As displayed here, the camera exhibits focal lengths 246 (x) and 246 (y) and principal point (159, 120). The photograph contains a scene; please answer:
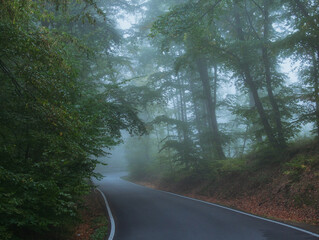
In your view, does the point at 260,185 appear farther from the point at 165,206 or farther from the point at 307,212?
the point at 165,206

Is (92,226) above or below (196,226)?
below

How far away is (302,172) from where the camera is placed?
11375mm

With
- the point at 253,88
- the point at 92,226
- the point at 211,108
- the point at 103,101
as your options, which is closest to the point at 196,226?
the point at 92,226

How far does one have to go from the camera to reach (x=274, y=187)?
12.1 m

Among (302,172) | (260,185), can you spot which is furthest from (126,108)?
(302,172)

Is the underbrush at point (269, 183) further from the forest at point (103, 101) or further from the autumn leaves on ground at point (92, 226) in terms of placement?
the autumn leaves on ground at point (92, 226)

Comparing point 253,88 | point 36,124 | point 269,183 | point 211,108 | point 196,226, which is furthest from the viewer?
point 211,108

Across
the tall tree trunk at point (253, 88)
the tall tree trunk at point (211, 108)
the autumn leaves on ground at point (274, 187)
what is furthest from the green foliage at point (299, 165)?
the tall tree trunk at point (211, 108)

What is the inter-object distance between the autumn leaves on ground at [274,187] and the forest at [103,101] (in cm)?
7

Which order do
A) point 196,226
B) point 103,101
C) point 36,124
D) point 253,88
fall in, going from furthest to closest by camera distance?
point 253,88 → point 103,101 → point 196,226 → point 36,124

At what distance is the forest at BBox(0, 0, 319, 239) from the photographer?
17.1 ft

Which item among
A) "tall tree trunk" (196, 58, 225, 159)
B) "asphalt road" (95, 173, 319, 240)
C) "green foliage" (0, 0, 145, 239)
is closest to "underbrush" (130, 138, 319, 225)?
→ "tall tree trunk" (196, 58, 225, 159)

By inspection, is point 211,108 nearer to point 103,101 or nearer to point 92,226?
point 103,101

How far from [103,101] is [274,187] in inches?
360
